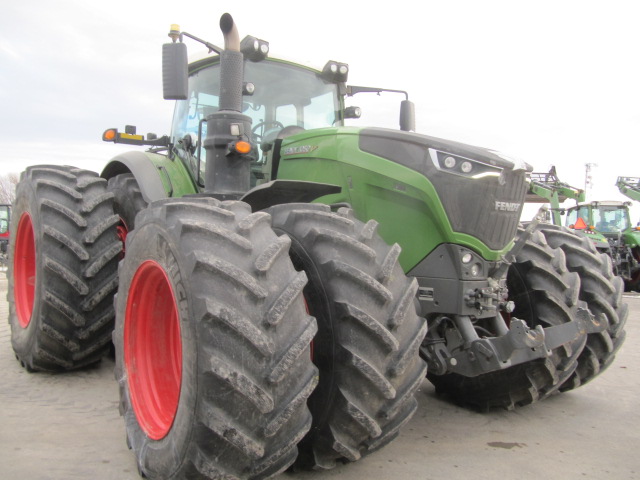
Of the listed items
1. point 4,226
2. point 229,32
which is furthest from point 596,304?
point 4,226

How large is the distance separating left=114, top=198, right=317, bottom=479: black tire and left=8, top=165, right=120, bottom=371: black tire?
166 cm

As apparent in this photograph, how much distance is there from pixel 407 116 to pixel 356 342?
8.73ft

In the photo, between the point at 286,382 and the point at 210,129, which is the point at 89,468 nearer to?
the point at 286,382

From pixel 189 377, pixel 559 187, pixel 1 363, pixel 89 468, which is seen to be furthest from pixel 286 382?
pixel 559 187

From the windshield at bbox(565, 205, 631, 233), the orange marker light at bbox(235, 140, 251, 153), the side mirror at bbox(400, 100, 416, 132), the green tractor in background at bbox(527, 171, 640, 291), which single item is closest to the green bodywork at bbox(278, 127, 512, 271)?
the orange marker light at bbox(235, 140, 251, 153)

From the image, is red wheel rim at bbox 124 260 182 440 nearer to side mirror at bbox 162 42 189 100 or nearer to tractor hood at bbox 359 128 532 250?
side mirror at bbox 162 42 189 100

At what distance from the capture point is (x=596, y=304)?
373 cm

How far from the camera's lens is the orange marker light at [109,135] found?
4.70 m

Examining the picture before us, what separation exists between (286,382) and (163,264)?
0.74m

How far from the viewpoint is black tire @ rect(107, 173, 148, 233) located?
14.4ft

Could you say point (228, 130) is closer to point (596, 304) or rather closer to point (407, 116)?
point (407, 116)

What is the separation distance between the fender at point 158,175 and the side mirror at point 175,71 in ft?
3.16

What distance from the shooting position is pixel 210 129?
11.2 ft

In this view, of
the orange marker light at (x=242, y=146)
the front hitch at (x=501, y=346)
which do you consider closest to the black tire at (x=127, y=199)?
the orange marker light at (x=242, y=146)
